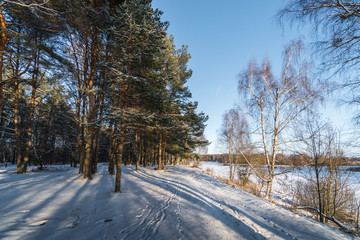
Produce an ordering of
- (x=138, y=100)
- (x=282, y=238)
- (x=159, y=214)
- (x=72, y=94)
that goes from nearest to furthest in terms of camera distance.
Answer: (x=282, y=238) < (x=159, y=214) < (x=138, y=100) < (x=72, y=94)

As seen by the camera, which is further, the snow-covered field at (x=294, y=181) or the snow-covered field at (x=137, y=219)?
the snow-covered field at (x=294, y=181)

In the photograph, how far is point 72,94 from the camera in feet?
28.5

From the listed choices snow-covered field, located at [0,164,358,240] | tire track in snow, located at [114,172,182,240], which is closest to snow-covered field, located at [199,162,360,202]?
snow-covered field, located at [0,164,358,240]

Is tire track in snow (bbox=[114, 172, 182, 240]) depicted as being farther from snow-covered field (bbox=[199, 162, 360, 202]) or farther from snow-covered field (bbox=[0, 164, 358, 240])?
snow-covered field (bbox=[199, 162, 360, 202])

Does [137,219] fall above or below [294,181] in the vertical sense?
above

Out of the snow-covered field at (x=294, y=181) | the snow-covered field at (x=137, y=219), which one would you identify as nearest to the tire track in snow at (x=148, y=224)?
the snow-covered field at (x=137, y=219)

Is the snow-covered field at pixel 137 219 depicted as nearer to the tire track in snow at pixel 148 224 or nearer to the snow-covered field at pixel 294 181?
the tire track in snow at pixel 148 224

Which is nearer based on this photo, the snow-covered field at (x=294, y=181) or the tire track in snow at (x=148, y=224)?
the tire track in snow at (x=148, y=224)

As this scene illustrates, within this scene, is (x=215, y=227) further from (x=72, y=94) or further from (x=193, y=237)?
(x=72, y=94)

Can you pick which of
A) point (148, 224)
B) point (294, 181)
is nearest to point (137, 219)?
point (148, 224)

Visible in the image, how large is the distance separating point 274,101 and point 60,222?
9.51m

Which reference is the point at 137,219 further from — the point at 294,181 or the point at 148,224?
the point at 294,181

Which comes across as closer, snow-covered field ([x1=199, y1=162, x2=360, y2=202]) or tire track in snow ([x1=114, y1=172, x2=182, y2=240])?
tire track in snow ([x1=114, y1=172, x2=182, y2=240])

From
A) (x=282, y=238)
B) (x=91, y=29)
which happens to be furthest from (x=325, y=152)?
(x=91, y=29)
